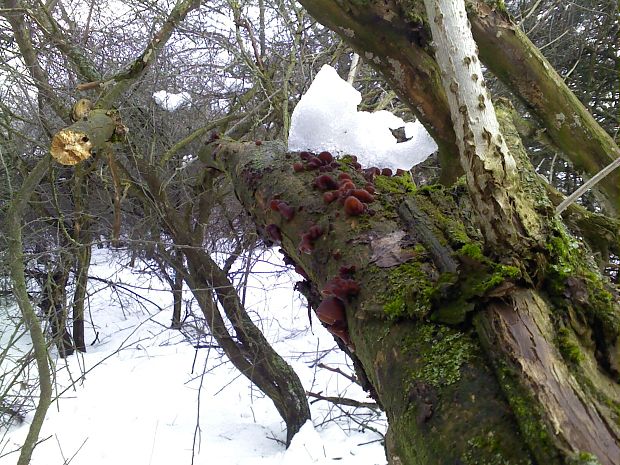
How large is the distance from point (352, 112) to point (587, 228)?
1.13 m

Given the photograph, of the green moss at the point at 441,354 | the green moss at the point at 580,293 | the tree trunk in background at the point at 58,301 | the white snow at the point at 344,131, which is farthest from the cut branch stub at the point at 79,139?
the green moss at the point at 580,293

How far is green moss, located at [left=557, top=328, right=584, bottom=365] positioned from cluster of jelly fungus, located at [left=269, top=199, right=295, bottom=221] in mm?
867

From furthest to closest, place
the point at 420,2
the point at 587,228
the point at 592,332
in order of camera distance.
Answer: the point at 587,228
the point at 420,2
the point at 592,332

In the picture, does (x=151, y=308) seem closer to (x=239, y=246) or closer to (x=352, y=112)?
(x=239, y=246)

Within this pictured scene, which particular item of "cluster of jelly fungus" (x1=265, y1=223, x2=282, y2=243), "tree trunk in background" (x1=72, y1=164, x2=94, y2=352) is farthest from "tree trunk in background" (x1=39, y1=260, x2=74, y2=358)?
"cluster of jelly fungus" (x1=265, y1=223, x2=282, y2=243)

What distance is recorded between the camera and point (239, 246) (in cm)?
527

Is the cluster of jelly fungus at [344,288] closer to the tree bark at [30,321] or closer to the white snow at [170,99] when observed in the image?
the tree bark at [30,321]

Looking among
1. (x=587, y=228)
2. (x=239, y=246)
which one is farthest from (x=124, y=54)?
(x=587, y=228)

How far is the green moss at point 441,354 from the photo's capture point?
2.66ft

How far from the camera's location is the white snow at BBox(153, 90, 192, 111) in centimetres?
486

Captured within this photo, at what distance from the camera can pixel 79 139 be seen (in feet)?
6.75

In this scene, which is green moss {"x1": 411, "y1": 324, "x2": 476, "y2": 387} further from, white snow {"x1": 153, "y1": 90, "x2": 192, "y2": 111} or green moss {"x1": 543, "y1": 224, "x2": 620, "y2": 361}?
white snow {"x1": 153, "y1": 90, "x2": 192, "y2": 111}

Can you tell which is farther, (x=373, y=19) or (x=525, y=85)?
(x=525, y=85)

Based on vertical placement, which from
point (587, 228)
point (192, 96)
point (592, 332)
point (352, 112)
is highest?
point (192, 96)
